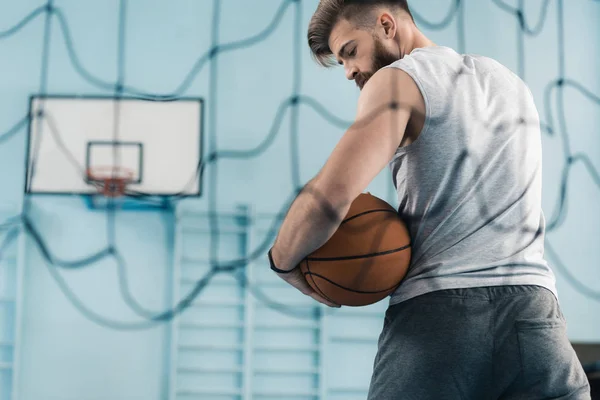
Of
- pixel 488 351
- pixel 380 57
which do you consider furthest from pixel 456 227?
pixel 380 57

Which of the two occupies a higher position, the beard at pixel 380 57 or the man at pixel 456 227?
the beard at pixel 380 57

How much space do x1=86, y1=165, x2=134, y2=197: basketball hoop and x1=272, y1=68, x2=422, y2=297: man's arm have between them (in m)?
2.31

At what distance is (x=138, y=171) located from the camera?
3.00m

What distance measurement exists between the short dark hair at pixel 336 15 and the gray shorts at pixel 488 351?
46cm

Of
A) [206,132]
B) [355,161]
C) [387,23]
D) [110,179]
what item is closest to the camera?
[355,161]

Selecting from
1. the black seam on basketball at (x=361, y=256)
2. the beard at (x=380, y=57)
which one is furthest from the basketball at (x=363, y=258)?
the beard at (x=380, y=57)

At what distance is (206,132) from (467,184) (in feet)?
8.18

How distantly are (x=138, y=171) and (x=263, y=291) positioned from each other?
86 centimetres

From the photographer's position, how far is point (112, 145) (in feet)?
9.98

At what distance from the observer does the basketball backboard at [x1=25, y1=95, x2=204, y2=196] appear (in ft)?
9.88

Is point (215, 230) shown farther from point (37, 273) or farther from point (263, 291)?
point (37, 273)

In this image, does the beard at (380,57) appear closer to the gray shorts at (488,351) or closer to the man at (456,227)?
the man at (456,227)

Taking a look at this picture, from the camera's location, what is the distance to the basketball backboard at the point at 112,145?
9.88 feet

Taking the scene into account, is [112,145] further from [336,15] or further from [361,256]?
[361,256]
